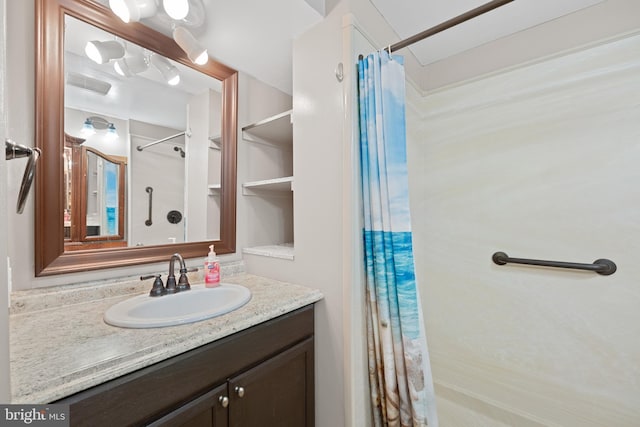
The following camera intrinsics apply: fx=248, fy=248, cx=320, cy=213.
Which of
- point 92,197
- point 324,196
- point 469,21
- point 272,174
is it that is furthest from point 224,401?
point 469,21

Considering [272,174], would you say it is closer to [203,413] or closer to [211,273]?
[211,273]

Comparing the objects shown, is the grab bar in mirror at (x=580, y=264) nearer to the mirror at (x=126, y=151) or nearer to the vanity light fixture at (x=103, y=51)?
the mirror at (x=126, y=151)

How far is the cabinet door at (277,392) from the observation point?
0.82 meters

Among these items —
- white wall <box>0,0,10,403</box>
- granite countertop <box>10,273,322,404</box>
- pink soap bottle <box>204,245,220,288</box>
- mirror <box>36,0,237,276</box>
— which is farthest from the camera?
pink soap bottle <box>204,245,220,288</box>

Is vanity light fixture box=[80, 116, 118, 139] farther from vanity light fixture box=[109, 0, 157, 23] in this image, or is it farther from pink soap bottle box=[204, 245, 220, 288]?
pink soap bottle box=[204, 245, 220, 288]

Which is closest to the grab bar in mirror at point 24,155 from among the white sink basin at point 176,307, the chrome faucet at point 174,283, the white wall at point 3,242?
the white wall at point 3,242

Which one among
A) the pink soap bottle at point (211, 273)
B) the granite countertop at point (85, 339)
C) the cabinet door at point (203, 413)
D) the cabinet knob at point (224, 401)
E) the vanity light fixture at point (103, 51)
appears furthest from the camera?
the pink soap bottle at point (211, 273)

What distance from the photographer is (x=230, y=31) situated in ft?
3.93

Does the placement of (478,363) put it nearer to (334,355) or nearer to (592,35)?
(334,355)

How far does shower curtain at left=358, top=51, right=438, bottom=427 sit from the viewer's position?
3.35ft

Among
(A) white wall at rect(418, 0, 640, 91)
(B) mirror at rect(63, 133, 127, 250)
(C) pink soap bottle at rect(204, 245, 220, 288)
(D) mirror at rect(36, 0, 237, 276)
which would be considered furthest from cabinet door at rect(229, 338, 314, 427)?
(A) white wall at rect(418, 0, 640, 91)

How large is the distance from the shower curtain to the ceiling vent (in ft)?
3.60

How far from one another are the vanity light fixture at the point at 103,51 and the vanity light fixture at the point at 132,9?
12 centimetres

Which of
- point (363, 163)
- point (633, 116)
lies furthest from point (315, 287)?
point (633, 116)
